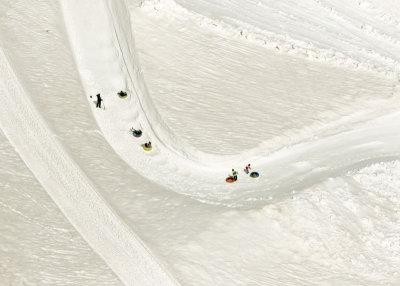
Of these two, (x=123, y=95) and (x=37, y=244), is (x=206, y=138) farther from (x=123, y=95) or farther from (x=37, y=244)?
(x=37, y=244)

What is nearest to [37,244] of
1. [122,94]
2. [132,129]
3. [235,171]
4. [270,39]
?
[132,129]

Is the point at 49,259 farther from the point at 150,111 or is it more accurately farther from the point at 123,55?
the point at 123,55

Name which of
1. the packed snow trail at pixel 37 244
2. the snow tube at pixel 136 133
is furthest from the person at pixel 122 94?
the packed snow trail at pixel 37 244

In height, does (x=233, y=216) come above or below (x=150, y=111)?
below

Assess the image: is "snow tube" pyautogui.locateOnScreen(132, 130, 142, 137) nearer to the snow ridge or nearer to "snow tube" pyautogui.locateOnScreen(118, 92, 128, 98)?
"snow tube" pyautogui.locateOnScreen(118, 92, 128, 98)

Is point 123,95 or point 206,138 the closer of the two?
point 206,138

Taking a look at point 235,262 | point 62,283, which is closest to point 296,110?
point 235,262

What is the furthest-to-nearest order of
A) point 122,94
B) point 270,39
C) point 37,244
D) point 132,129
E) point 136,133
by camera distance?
point 270,39, point 122,94, point 132,129, point 136,133, point 37,244
